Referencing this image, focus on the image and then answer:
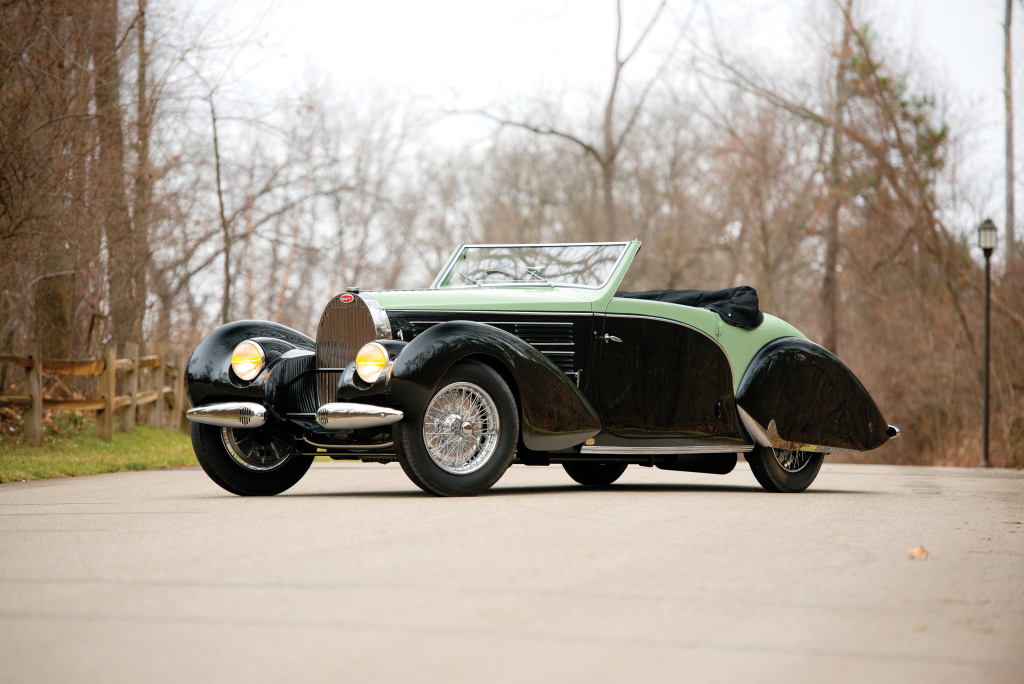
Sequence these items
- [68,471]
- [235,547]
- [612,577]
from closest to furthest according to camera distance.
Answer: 1. [612,577]
2. [235,547]
3. [68,471]

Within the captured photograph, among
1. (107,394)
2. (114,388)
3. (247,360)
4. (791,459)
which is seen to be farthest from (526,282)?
(114,388)

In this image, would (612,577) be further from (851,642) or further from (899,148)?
(899,148)

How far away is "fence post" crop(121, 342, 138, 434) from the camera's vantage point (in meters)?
16.2

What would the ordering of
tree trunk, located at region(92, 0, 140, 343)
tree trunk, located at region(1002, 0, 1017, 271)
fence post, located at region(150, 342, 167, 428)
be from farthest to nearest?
tree trunk, located at region(1002, 0, 1017, 271), fence post, located at region(150, 342, 167, 428), tree trunk, located at region(92, 0, 140, 343)

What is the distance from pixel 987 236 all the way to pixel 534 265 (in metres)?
12.7

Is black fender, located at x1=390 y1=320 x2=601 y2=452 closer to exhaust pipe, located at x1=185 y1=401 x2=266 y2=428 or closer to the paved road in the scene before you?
the paved road

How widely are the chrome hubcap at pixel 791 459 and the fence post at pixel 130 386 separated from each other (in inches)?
403

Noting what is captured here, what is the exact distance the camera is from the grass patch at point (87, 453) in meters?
10.6

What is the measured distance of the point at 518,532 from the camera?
5.69 meters

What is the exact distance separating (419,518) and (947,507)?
4.21 m

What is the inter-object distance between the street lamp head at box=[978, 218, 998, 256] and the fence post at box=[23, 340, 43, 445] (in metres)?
15.2

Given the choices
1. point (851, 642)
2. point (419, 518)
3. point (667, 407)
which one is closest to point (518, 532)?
point (419, 518)

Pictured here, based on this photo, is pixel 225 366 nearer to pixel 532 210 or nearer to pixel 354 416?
pixel 354 416

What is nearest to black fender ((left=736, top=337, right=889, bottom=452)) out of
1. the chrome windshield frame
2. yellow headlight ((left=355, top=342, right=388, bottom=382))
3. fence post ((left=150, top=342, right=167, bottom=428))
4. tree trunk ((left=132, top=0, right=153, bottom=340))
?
the chrome windshield frame
